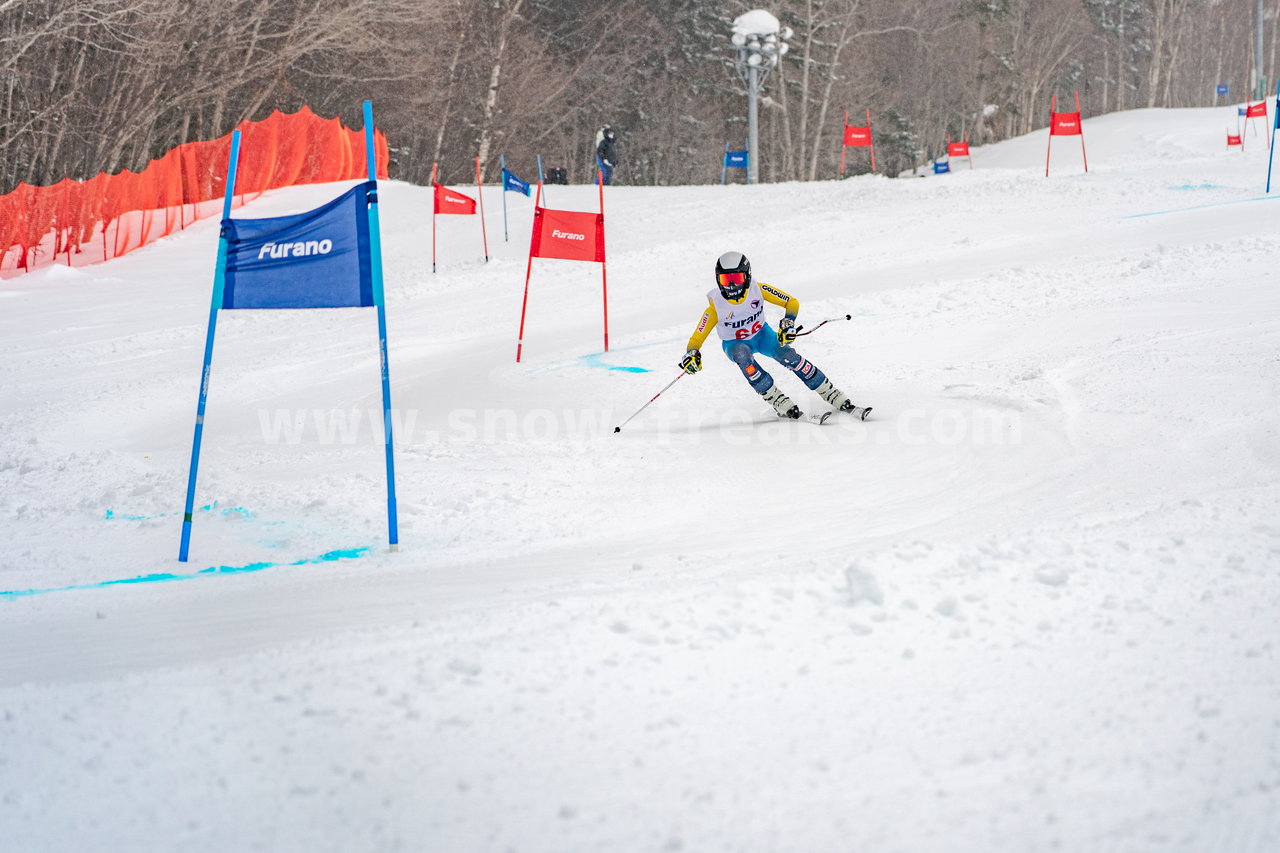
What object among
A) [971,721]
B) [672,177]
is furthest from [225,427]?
[672,177]

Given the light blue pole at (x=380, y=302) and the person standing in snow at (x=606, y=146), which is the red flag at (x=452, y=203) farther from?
the light blue pole at (x=380, y=302)

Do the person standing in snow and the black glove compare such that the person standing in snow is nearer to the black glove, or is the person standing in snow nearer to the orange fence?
the orange fence

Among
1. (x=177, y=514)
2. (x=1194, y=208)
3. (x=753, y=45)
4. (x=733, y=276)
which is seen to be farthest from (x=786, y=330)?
(x=753, y=45)

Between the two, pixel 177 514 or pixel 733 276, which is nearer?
pixel 177 514

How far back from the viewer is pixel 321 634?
4.49 m

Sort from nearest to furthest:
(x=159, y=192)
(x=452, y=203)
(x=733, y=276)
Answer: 1. (x=733, y=276)
2. (x=452, y=203)
3. (x=159, y=192)

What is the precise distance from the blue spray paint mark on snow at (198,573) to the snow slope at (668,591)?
0.17ft

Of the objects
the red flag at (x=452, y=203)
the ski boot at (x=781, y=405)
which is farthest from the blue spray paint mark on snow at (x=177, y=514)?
the red flag at (x=452, y=203)

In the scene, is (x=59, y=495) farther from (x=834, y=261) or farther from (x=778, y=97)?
(x=778, y=97)

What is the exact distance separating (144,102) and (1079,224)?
79.0 feet

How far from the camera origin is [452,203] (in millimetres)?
17656

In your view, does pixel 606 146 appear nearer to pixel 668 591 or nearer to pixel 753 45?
Answer: pixel 753 45

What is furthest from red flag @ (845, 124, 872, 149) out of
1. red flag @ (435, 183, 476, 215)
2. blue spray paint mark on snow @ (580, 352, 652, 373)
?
blue spray paint mark on snow @ (580, 352, 652, 373)

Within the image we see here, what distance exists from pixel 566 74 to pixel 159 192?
2308 cm
